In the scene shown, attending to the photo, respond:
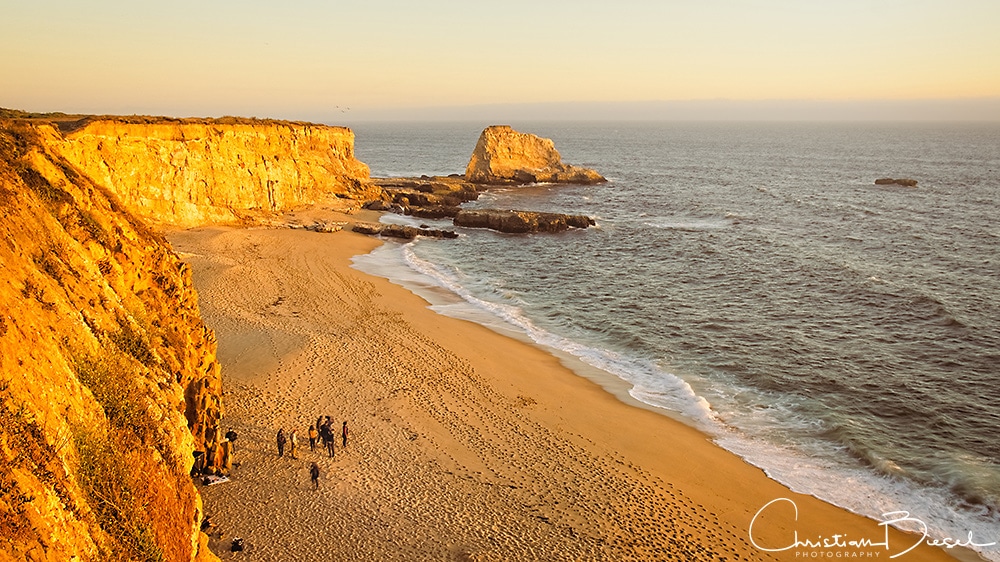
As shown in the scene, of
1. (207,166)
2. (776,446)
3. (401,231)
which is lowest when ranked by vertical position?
(776,446)

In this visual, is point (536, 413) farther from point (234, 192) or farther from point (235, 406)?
point (234, 192)

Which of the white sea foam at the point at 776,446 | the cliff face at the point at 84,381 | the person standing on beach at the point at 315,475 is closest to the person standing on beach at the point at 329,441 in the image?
the person standing on beach at the point at 315,475

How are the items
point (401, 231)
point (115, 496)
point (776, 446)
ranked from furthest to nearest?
point (401, 231) < point (776, 446) < point (115, 496)

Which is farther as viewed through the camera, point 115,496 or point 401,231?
point 401,231

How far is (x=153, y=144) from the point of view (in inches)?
1628

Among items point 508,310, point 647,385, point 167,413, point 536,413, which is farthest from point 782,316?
point 167,413

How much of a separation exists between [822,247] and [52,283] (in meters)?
46.2

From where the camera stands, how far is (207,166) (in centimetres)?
4609

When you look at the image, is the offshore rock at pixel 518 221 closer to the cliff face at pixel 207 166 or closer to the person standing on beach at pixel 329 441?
the cliff face at pixel 207 166

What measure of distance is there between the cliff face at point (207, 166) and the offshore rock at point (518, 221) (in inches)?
536

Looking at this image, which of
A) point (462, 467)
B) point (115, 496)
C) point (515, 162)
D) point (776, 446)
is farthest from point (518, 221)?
point (115, 496)

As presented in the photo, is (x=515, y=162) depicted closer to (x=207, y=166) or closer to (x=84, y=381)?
(x=207, y=166)

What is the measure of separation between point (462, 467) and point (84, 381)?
32.4 ft

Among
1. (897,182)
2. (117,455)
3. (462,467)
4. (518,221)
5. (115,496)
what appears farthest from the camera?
(897,182)
